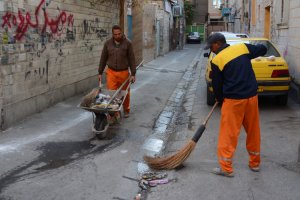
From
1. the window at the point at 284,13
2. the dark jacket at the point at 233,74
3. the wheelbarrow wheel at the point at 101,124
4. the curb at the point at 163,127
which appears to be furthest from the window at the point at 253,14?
the dark jacket at the point at 233,74

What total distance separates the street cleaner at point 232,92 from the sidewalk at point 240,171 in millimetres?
295

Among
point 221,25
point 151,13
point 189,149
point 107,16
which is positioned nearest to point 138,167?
point 189,149

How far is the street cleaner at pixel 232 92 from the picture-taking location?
5215 millimetres

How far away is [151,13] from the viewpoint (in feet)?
80.2

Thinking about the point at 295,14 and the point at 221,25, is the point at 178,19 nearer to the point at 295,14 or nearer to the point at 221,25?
the point at 221,25

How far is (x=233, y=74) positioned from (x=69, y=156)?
2.69 metres

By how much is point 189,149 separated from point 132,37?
50.1ft

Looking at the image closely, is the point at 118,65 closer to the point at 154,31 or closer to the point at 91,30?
the point at 91,30

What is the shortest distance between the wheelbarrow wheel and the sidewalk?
109 centimetres

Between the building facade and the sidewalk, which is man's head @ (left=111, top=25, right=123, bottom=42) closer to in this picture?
the sidewalk

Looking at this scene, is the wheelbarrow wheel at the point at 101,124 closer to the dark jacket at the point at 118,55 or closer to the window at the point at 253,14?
the dark jacket at the point at 118,55

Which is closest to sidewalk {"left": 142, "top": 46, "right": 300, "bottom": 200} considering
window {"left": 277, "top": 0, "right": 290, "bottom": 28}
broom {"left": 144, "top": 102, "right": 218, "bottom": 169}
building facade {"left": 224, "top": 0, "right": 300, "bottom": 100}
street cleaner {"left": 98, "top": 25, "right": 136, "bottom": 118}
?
broom {"left": 144, "top": 102, "right": 218, "bottom": 169}

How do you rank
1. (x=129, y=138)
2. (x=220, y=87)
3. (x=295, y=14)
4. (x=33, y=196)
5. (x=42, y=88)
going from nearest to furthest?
1. (x=33, y=196)
2. (x=220, y=87)
3. (x=129, y=138)
4. (x=42, y=88)
5. (x=295, y=14)

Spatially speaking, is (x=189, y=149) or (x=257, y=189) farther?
(x=189, y=149)
